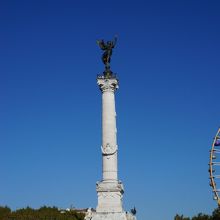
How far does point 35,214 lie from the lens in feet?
230

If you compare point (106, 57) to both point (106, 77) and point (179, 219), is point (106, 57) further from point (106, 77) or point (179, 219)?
point (179, 219)

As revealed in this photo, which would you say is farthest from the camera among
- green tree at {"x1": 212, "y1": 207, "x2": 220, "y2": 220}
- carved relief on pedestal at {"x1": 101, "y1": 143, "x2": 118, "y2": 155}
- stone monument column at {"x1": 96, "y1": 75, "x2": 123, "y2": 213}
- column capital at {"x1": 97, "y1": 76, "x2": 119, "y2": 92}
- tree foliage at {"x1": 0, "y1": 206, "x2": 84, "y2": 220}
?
tree foliage at {"x1": 0, "y1": 206, "x2": 84, "y2": 220}

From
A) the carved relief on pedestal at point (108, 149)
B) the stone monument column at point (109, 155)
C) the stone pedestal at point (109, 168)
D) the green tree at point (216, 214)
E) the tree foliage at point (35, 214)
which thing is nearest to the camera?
the stone pedestal at point (109, 168)

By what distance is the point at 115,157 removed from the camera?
41531mm

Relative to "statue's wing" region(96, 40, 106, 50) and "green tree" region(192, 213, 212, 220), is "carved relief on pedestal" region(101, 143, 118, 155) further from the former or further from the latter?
"green tree" region(192, 213, 212, 220)

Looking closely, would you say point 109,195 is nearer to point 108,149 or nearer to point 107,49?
point 108,149

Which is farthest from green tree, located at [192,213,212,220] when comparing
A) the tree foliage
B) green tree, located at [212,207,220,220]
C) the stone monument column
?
the stone monument column

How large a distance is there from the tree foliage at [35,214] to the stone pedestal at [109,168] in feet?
90.9

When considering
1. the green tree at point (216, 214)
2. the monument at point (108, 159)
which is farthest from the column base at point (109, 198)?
the green tree at point (216, 214)

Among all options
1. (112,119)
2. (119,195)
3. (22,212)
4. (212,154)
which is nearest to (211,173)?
(212,154)

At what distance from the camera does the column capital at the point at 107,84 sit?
43.4 m

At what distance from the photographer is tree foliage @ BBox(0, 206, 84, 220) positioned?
6800 cm

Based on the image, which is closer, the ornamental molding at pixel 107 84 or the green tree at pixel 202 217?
the ornamental molding at pixel 107 84

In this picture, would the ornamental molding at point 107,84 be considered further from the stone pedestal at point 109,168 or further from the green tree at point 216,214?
the green tree at point 216,214
